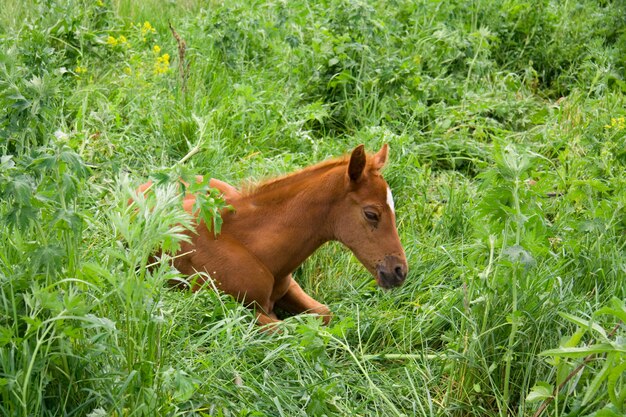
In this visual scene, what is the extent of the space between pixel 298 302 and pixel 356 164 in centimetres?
83

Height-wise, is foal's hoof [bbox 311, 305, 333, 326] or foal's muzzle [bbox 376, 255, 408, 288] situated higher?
foal's muzzle [bbox 376, 255, 408, 288]

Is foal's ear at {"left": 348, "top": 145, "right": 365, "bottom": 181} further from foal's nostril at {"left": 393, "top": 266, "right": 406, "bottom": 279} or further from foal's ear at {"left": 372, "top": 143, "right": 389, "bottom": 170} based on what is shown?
foal's nostril at {"left": 393, "top": 266, "right": 406, "bottom": 279}

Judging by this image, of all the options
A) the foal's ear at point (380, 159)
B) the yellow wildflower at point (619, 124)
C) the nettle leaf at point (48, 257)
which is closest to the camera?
the nettle leaf at point (48, 257)

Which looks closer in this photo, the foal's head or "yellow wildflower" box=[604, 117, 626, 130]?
the foal's head

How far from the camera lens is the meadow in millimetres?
3547

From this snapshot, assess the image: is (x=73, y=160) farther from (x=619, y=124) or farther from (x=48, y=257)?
(x=619, y=124)

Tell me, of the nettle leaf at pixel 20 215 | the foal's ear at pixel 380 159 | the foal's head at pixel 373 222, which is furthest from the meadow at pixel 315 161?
the foal's ear at pixel 380 159

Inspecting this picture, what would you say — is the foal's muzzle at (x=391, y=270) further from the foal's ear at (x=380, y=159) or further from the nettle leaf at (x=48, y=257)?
the nettle leaf at (x=48, y=257)

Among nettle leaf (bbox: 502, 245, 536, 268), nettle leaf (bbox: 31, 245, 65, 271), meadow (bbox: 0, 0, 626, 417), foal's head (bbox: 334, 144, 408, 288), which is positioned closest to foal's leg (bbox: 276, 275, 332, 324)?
meadow (bbox: 0, 0, 626, 417)

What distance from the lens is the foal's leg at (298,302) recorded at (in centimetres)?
514

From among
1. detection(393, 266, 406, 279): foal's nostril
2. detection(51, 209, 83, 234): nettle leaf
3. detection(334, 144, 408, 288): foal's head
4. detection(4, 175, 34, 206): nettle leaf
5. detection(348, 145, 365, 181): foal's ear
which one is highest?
detection(4, 175, 34, 206): nettle leaf

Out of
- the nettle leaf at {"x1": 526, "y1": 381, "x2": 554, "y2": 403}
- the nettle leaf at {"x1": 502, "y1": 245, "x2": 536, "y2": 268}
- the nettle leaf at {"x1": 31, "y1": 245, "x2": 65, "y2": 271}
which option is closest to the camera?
the nettle leaf at {"x1": 31, "y1": 245, "x2": 65, "y2": 271}

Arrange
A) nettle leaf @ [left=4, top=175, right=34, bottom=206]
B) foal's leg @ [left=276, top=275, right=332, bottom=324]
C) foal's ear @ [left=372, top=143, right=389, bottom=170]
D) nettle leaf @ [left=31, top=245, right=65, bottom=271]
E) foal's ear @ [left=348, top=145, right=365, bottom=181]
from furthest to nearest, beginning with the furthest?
foal's leg @ [left=276, top=275, right=332, bottom=324] → foal's ear @ [left=372, top=143, right=389, bottom=170] → foal's ear @ [left=348, top=145, right=365, bottom=181] → nettle leaf @ [left=31, top=245, right=65, bottom=271] → nettle leaf @ [left=4, top=175, right=34, bottom=206]

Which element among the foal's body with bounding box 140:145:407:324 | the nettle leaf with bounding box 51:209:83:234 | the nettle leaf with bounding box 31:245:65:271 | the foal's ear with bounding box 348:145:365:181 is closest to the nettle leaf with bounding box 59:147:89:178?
the nettle leaf with bounding box 51:209:83:234
